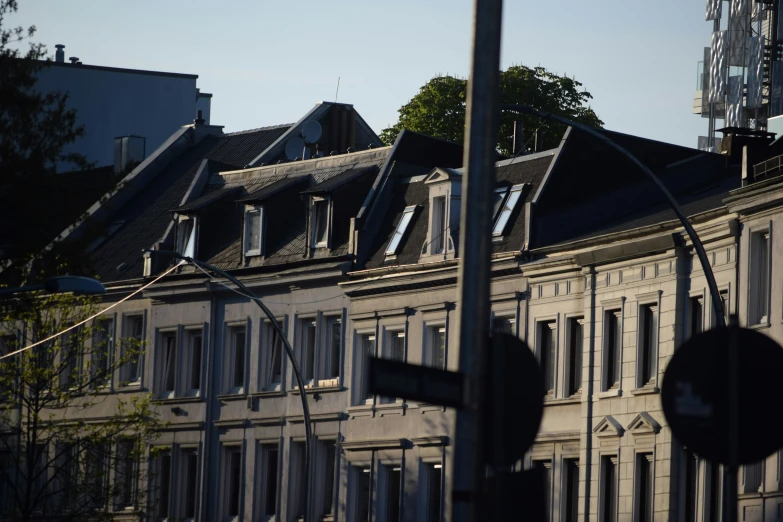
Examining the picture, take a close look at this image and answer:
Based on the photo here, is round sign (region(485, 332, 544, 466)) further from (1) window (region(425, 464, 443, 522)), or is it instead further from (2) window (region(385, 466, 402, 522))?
(2) window (region(385, 466, 402, 522))

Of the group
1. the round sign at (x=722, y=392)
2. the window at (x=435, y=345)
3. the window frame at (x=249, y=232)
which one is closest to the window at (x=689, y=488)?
the window at (x=435, y=345)

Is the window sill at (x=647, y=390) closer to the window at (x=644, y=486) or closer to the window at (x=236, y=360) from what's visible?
the window at (x=644, y=486)

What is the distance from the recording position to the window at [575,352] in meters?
40.4

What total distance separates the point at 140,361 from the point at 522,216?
17.0 m

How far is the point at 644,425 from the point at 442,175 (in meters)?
10.6

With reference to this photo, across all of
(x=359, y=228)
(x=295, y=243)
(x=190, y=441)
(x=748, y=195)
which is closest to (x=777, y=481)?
(x=748, y=195)

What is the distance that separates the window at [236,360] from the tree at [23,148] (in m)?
23.3

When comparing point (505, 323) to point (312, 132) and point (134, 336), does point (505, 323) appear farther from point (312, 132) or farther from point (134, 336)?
point (134, 336)

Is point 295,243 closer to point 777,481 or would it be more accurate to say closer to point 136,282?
point 136,282

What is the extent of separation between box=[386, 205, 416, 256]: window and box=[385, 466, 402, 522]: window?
5631 mm

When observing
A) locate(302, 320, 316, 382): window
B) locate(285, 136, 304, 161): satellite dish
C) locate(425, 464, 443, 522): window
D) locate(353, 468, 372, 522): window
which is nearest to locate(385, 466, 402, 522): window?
locate(353, 468, 372, 522): window

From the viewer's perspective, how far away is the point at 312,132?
57188 millimetres

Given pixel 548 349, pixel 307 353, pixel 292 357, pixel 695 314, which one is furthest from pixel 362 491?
pixel 695 314

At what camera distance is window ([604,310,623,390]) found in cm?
A: 3894
